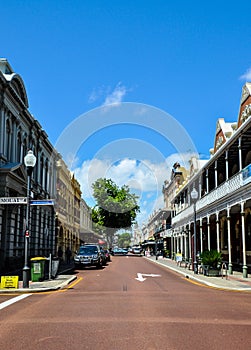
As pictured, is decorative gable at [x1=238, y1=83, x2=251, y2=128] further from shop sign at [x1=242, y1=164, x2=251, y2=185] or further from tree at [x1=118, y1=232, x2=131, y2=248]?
tree at [x1=118, y1=232, x2=131, y2=248]

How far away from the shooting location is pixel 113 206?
262 ft

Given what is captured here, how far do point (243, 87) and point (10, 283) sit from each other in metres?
19.0

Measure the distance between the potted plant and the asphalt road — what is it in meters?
8.71

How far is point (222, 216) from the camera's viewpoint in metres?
33.0

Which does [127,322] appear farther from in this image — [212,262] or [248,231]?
[248,231]

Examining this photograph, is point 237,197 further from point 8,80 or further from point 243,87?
point 8,80

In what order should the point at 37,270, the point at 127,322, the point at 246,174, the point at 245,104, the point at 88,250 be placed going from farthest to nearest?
the point at 88,250 → the point at 245,104 → the point at 246,174 → the point at 37,270 → the point at 127,322

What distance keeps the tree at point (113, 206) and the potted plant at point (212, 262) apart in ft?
182

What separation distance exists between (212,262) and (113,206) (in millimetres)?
56862

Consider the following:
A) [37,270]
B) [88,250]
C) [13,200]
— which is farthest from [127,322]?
[88,250]

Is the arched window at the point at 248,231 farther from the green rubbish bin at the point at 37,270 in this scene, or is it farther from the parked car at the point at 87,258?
the green rubbish bin at the point at 37,270

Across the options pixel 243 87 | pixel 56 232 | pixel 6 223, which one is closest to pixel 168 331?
pixel 6 223

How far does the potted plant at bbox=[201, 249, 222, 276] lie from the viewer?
23.2m

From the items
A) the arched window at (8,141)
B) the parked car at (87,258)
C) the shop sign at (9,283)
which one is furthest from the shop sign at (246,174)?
the parked car at (87,258)
